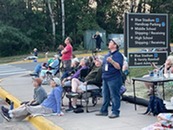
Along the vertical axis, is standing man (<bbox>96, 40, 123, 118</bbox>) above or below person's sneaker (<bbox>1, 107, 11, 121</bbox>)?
above

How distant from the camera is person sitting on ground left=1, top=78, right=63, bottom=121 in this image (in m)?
9.34

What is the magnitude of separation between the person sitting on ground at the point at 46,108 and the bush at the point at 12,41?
26190mm

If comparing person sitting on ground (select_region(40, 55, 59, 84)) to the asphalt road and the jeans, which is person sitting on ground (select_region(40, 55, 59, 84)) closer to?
the asphalt road

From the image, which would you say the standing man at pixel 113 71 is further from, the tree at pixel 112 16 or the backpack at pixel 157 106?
the tree at pixel 112 16

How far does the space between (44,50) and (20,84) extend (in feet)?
71.6

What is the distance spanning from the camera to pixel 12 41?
3653cm

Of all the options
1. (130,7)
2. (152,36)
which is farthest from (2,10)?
(152,36)

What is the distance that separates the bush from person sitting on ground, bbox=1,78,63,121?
2619 cm

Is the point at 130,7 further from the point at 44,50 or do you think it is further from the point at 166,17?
the point at 166,17

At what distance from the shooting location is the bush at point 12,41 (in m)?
35.8

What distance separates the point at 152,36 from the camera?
12.3m

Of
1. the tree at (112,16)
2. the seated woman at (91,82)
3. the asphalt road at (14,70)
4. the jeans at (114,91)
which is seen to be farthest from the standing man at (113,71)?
the tree at (112,16)

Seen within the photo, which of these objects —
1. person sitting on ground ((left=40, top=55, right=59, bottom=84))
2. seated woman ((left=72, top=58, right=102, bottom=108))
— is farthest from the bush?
seated woman ((left=72, top=58, right=102, bottom=108))

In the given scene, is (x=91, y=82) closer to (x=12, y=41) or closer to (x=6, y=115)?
(x=6, y=115)
